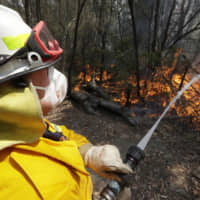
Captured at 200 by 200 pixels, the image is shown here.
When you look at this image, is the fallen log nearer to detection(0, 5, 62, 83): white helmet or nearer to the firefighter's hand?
the firefighter's hand

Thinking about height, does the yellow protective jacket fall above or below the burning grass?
above

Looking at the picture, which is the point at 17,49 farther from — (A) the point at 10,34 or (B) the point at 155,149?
(B) the point at 155,149

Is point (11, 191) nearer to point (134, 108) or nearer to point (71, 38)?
point (134, 108)

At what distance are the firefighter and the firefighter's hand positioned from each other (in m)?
0.37

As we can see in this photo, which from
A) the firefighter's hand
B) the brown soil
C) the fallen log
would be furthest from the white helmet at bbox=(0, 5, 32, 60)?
the fallen log

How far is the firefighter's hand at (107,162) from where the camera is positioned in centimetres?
145

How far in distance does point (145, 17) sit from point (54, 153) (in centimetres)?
800

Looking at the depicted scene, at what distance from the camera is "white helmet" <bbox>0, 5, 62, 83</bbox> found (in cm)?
93

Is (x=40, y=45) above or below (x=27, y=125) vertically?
above

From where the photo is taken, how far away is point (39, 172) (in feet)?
3.10

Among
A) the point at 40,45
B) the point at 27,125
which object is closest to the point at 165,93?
the point at 40,45

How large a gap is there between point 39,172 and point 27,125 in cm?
34

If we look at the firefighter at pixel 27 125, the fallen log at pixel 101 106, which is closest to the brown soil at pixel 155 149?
the fallen log at pixel 101 106

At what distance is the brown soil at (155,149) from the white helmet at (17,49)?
2.19 metres
